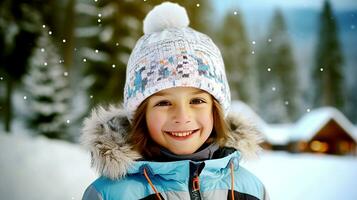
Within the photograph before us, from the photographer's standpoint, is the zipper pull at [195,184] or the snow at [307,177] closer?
the zipper pull at [195,184]

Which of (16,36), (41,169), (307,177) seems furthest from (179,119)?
(16,36)

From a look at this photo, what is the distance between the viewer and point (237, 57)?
7.04 m

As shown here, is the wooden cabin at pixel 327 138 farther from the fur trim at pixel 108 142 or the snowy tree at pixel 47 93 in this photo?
the fur trim at pixel 108 142

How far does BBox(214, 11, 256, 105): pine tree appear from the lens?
22.2 feet

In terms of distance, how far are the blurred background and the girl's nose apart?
299 cm

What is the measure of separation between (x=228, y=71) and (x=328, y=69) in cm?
161

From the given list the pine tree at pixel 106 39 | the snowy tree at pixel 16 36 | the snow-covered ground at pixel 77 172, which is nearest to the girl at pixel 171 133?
the snow-covered ground at pixel 77 172

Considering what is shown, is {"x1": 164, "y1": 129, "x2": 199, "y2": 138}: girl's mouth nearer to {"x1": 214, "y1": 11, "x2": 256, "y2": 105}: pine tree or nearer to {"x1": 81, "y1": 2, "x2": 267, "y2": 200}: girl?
{"x1": 81, "y1": 2, "x2": 267, "y2": 200}: girl

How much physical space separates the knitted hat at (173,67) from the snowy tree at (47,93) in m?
4.75

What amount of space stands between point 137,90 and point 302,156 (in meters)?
4.92

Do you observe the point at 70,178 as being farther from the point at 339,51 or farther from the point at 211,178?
the point at 339,51

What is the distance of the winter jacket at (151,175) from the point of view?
3.57 ft

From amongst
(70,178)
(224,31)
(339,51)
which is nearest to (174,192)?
(70,178)

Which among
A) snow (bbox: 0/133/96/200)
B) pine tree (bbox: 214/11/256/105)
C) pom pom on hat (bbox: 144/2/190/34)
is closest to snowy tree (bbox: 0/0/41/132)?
snow (bbox: 0/133/96/200)
